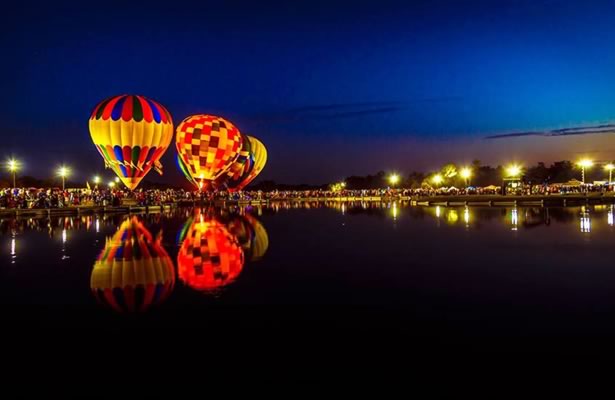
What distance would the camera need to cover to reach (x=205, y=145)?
3541 cm

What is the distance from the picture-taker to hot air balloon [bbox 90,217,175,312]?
274 inches

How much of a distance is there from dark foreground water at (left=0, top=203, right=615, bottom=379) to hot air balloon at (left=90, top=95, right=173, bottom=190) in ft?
56.9

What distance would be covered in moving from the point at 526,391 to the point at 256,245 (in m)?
9.56

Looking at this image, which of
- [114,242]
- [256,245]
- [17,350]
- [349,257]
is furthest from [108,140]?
[17,350]

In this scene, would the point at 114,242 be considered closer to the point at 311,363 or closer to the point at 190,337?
the point at 190,337

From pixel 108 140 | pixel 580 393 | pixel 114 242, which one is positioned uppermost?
pixel 108 140

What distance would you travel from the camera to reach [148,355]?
15.5 feet

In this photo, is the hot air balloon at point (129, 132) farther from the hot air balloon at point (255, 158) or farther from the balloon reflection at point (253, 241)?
the hot air balloon at point (255, 158)

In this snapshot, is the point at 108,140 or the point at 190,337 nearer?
the point at 190,337

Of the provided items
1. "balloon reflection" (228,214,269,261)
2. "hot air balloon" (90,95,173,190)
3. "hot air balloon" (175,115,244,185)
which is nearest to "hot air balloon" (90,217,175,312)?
"balloon reflection" (228,214,269,261)

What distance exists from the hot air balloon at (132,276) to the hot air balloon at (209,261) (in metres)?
0.31

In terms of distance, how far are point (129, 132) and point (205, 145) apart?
23.1 ft

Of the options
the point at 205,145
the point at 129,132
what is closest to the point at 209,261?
the point at 129,132

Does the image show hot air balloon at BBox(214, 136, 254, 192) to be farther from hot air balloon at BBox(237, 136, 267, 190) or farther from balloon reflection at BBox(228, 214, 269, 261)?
balloon reflection at BBox(228, 214, 269, 261)
